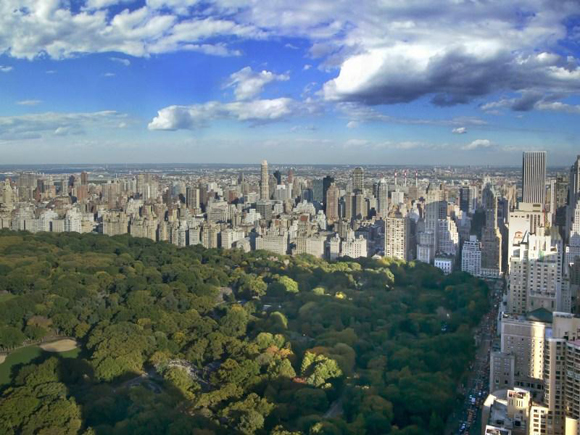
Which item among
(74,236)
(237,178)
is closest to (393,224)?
(237,178)

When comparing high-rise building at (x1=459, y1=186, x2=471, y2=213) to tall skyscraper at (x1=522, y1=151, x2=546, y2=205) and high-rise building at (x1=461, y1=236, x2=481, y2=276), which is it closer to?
tall skyscraper at (x1=522, y1=151, x2=546, y2=205)

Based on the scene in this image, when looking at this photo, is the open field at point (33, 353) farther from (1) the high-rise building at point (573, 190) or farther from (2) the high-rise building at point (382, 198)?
(2) the high-rise building at point (382, 198)

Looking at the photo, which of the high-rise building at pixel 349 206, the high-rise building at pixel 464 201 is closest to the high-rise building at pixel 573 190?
the high-rise building at pixel 464 201

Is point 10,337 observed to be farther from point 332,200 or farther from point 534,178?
point 332,200

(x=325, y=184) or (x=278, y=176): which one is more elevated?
(x=278, y=176)

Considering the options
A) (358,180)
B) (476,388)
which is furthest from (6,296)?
(358,180)

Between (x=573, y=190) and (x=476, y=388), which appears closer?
(x=476, y=388)

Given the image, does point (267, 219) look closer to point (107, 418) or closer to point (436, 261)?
point (436, 261)
